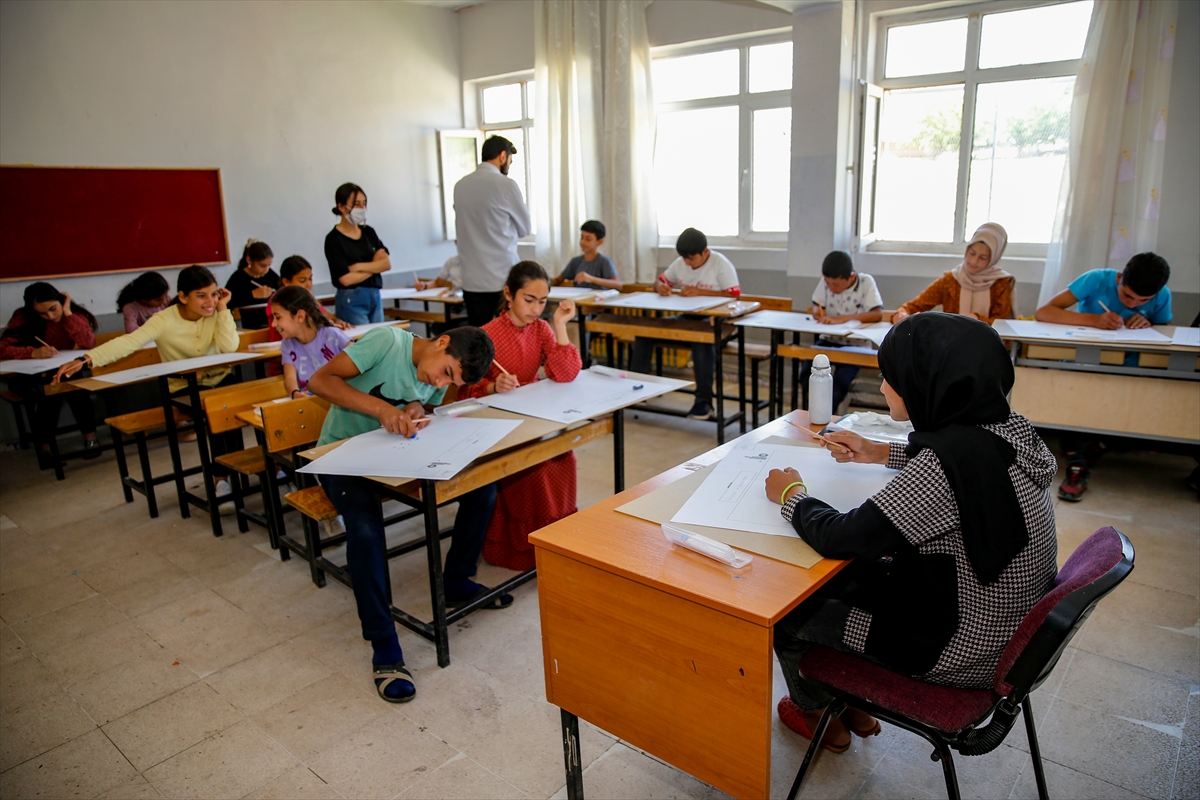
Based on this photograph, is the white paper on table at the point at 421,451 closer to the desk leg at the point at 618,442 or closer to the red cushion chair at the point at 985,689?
the desk leg at the point at 618,442

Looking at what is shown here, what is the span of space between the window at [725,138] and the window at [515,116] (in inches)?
57.6

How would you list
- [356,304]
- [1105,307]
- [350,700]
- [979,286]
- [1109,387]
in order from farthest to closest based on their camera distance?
1. [356,304]
2. [979,286]
3. [1105,307]
4. [1109,387]
5. [350,700]

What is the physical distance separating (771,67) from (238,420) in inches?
185

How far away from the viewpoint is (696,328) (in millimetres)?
4426

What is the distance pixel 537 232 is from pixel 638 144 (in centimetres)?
123

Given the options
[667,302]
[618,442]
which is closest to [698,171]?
[667,302]

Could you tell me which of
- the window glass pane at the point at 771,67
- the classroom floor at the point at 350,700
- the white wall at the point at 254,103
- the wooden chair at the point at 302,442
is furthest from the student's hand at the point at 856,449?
the white wall at the point at 254,103

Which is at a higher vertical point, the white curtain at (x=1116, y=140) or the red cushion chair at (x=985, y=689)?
the white curtain at (x=1116, y=140)

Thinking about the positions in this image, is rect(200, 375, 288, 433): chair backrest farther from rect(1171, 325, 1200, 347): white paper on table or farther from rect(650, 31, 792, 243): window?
rect(650, 31, 792, 243): window

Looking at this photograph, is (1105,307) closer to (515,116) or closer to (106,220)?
(515,116)

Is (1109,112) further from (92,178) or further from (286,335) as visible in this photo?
(92,178)

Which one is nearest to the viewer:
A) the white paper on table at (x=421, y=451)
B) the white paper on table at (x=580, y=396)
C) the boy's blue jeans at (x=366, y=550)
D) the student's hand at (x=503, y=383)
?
the white paper on table at (x=421, y=451)

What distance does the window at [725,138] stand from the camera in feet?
19.0

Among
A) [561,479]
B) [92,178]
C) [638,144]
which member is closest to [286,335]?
[561,479]
